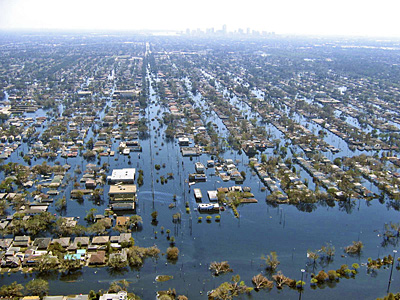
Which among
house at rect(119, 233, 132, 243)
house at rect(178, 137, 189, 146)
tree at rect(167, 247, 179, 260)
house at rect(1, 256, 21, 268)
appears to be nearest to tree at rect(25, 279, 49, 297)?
house at rect(1, 256, 21, 268)

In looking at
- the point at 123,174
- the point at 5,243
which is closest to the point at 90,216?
the point at 5,243

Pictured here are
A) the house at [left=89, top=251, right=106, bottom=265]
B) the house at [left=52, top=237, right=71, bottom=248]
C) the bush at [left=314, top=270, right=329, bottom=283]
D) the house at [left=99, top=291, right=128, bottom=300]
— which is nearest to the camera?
the house at [left=99, top=291, right=128, bottom=300]

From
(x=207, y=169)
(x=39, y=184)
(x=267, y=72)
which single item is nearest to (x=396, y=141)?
(x=207, y=169)

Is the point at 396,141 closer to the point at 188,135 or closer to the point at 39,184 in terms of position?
the point at 188,135

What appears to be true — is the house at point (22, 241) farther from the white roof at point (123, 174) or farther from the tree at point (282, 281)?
the tree at point (282, 281)

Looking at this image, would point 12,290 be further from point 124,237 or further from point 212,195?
point 212,195

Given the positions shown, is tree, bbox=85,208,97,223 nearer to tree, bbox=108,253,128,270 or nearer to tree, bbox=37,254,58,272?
tree, bbox=37,254,58,272

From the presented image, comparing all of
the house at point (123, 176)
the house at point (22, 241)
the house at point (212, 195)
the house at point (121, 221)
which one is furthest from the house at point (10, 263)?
the house at point (212, 195)

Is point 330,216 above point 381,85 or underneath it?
underneath
